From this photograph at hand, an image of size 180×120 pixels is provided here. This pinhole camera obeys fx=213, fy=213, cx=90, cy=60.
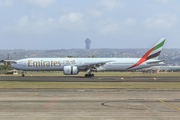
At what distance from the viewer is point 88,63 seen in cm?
5416

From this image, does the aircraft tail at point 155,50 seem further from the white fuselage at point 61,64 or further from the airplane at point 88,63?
the white fuselage at point 61,64

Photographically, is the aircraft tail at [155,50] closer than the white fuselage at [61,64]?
No

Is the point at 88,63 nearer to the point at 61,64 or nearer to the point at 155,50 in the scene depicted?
the point at 61,64

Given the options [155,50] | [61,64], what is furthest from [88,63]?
[155,50]

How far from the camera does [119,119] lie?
13562 mm

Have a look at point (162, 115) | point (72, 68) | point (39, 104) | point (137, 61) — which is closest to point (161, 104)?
point (162, 115)

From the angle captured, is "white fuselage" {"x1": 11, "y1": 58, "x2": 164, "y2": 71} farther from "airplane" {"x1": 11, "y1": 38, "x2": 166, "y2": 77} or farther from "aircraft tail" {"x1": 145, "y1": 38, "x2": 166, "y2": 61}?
"aircraft tail" {"x1": 145, "y1": 38, "x2": 166, "y2": 61}

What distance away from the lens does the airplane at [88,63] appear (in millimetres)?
52250

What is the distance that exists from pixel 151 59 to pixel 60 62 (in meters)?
23.3

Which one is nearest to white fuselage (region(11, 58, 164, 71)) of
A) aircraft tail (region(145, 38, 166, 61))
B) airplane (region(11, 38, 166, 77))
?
airplane (region(11, 38, 166, 77))

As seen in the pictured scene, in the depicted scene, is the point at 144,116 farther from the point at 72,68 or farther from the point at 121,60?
the point at 121,60

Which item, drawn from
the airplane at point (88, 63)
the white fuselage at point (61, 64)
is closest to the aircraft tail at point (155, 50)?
the airplane at point (88, 63)

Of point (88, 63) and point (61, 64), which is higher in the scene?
point (88, 63)

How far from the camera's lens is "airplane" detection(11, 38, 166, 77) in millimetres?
52250
